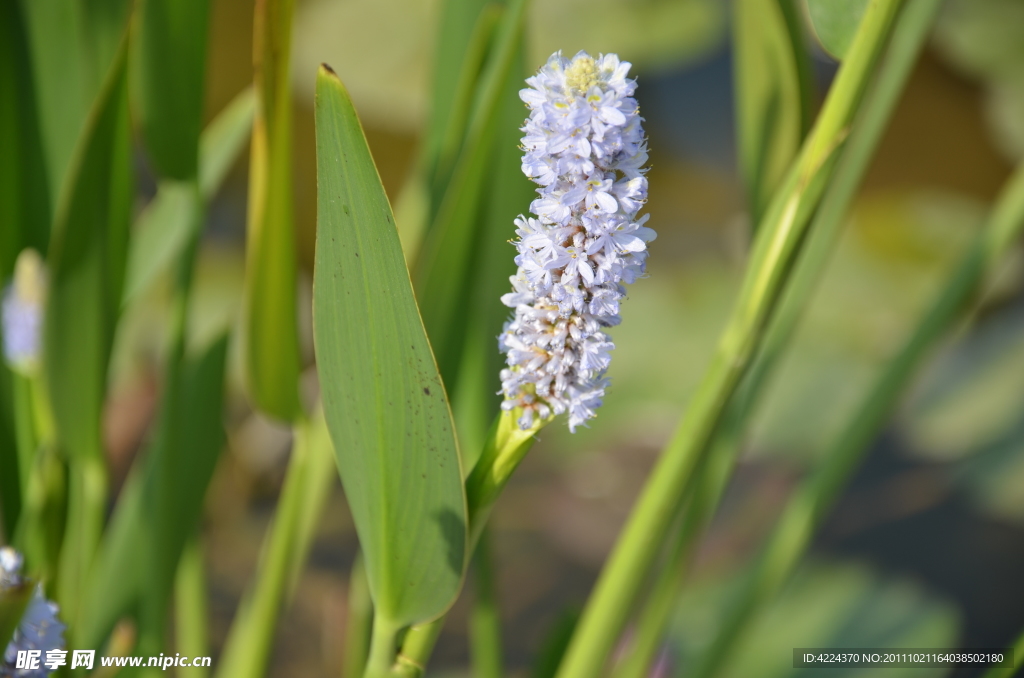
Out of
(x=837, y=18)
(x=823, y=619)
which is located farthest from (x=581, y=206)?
A: (x=823, y=619)

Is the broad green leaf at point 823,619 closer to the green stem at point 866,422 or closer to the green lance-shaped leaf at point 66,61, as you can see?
the green stem at point 866,422

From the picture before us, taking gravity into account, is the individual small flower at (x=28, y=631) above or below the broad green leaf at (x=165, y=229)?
below

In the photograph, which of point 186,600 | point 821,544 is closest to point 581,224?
point 186,600

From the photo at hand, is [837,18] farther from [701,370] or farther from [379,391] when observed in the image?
[701,370]

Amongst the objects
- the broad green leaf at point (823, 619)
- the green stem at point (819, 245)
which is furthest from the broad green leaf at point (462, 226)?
the broad green leaf at point (823, 619)

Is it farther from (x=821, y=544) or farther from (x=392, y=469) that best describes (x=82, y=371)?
(x=821, y=544)

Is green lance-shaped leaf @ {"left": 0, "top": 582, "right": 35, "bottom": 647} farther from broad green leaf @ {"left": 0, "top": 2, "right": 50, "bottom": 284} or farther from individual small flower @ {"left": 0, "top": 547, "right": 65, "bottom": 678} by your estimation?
broad green leaf @ {"left": 0, "top": 2, "right": 50, "bottom": 284}
